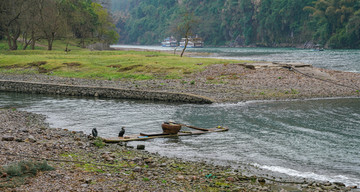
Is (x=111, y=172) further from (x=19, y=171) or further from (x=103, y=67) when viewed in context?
(x=103, y=67)

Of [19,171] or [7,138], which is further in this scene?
[7,138]

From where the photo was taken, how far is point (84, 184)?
1053 centimetres

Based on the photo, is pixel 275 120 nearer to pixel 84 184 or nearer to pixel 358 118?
pixel 358 118

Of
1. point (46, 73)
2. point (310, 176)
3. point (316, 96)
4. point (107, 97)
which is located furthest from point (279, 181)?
point (46, 73)

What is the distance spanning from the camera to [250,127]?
2159 cm

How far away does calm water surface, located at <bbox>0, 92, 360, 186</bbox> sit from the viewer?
Answer: 1517cm

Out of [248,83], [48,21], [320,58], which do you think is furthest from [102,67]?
[320,58]

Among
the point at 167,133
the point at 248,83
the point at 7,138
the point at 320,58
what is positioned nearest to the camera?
the point at 7,138

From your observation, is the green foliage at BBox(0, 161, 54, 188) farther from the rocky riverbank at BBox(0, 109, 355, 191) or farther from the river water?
the river water

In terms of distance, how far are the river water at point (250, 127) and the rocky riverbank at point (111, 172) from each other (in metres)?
1.60

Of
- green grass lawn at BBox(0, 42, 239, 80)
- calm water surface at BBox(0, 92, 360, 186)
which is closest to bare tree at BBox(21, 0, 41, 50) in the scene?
green grass lawn at BBox(0, 42, 239, 80)

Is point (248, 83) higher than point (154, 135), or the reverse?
point (248, 83)

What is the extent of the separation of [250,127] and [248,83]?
602 inches

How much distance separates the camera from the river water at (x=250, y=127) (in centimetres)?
1506
